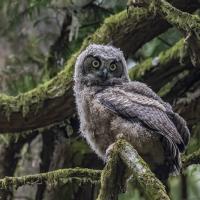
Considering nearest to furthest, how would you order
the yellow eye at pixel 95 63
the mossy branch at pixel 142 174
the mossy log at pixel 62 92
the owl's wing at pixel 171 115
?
1. the mossy branch at pixel 142 174
2. the owl's wing at pixel 171 115
3. the yellow eye at pixel 95 63
4. the mossy log at pixel 62 92

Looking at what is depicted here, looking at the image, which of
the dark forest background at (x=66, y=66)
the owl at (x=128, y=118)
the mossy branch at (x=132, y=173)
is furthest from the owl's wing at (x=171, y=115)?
the dark forest background at (x=66, y=66)

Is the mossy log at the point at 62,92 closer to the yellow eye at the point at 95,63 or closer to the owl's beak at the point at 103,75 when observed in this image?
the yellow eye at the point at 95,63

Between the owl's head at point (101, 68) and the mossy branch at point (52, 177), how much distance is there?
867 millimetres

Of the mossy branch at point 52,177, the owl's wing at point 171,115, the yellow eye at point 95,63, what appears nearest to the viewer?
the mossy branch at point 52,177

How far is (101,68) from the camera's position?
5.04 metres

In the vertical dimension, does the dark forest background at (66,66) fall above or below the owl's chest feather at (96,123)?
above

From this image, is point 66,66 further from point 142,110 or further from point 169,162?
point 169,162

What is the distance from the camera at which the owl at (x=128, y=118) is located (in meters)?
4.38

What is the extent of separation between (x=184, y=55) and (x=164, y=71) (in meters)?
0.30

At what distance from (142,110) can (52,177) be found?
744 mm

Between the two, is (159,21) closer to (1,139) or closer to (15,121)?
(15,121)

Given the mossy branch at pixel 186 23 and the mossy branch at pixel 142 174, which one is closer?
the mossy branch at pixel 142 174

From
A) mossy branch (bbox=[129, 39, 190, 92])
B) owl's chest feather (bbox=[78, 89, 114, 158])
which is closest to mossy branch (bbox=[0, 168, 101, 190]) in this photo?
owl's chest feather (bbox=[78, 89, 114, 158])

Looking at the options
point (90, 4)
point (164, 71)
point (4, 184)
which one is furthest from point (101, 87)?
point (90, 4)
